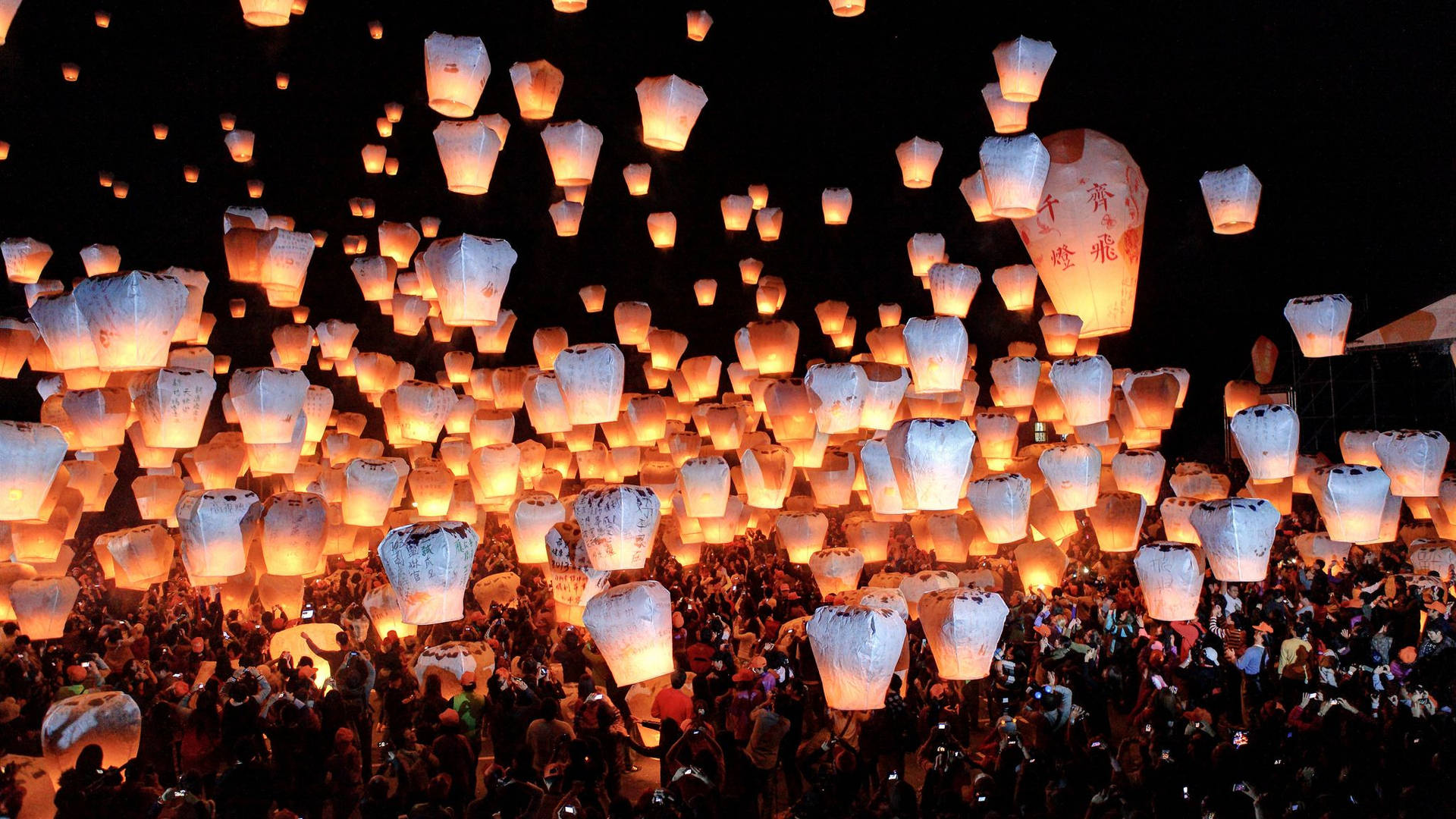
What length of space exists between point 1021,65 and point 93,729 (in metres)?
8.40

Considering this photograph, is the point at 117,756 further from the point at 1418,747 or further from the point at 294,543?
the point at 1418,747

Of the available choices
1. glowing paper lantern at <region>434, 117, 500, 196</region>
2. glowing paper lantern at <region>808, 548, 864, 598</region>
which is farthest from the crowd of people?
glowing paper lantern at <region>434, 117, 500, 196</region>

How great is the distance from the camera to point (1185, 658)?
7.63m

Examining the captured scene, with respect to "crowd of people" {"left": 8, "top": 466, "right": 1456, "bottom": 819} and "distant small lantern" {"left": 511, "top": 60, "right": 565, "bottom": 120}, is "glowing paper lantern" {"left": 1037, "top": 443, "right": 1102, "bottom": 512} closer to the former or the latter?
"crowd of people" {"left": 8, "top": 466, "right": 1456, "bottom": 819}

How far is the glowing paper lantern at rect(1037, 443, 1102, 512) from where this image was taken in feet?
31.7

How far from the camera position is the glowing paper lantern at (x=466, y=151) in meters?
8.93

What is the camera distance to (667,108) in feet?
31.6

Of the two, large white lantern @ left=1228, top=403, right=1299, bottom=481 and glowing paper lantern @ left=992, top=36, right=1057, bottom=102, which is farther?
glowing paper lantern @ left=992, top=36, right=1057, bottom=102

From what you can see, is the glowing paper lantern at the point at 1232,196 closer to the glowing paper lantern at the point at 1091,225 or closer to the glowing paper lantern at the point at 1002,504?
the glowing paper lantern at the point at 1091,225

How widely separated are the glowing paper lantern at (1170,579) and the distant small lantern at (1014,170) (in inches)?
113

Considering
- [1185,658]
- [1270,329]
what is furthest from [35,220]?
[1270,329]

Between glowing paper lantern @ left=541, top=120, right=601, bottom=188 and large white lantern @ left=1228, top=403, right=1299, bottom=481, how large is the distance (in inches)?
236

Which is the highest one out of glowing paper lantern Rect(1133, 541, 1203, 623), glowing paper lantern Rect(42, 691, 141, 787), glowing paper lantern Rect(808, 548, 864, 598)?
glowing paper lantern Rect(42, 691, 141, 787)

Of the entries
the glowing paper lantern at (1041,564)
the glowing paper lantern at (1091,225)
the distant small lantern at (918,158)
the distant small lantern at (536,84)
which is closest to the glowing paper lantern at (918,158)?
the distant small lantern at (918,158)
